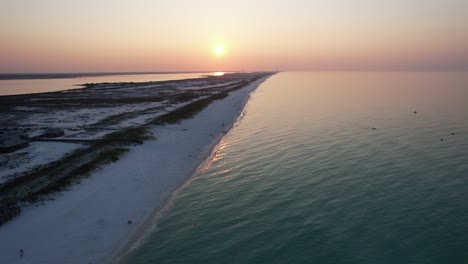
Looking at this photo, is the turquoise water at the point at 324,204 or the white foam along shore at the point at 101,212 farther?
the white foam along shore at the point at 101,212

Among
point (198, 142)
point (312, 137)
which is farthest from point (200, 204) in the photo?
point (312, 137)

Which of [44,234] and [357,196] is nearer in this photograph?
[44,234]

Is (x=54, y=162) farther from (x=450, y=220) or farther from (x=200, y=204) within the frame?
(x=450, y=220)

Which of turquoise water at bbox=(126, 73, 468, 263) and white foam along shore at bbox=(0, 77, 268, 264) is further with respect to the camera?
white foam along shore at bbox=(0, 77, 268, 264)
